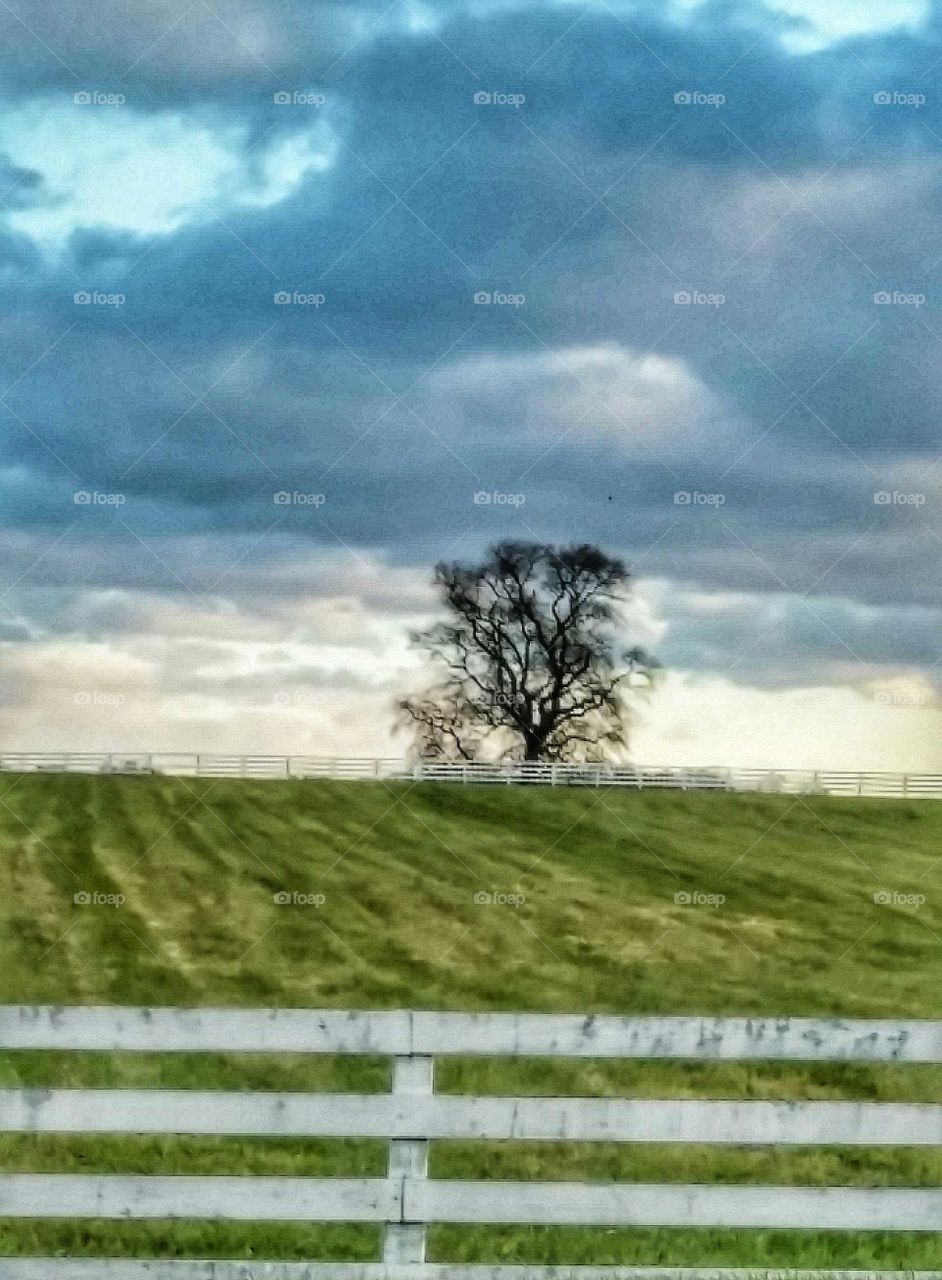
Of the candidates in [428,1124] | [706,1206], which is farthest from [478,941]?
[428,1124]

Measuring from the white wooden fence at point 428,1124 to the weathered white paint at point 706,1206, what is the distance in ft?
0.04

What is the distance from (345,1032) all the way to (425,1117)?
83 centimetres

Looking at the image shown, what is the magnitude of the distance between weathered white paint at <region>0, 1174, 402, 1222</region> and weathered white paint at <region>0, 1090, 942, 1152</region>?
13.0 inches

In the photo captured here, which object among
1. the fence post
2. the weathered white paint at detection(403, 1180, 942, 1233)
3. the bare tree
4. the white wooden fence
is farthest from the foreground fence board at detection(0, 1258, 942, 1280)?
the bare tree

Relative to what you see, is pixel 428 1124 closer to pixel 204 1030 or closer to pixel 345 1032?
pixel 345 1032

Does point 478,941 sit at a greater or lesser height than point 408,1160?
greater

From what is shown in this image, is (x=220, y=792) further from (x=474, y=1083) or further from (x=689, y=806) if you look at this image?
(x=474, y=1083)

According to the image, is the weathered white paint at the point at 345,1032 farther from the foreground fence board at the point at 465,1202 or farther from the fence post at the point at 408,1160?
the foreground fence board at the point at 465,1202

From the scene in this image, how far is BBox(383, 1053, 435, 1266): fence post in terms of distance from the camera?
10.2 meters

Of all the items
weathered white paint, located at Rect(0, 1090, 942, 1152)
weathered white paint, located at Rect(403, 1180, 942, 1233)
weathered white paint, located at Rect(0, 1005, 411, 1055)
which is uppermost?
weathered white paint, located at Rect(0, 1005, 411, 1055)

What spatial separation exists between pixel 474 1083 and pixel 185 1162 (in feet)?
11.7

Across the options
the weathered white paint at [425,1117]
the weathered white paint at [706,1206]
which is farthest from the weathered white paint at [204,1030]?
the weathered white paint at [706,1206]

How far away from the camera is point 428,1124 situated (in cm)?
1017

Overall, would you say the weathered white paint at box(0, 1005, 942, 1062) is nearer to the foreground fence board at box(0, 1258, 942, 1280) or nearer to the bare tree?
the foreground fence board at box(0, 1258, 942, 1280)
